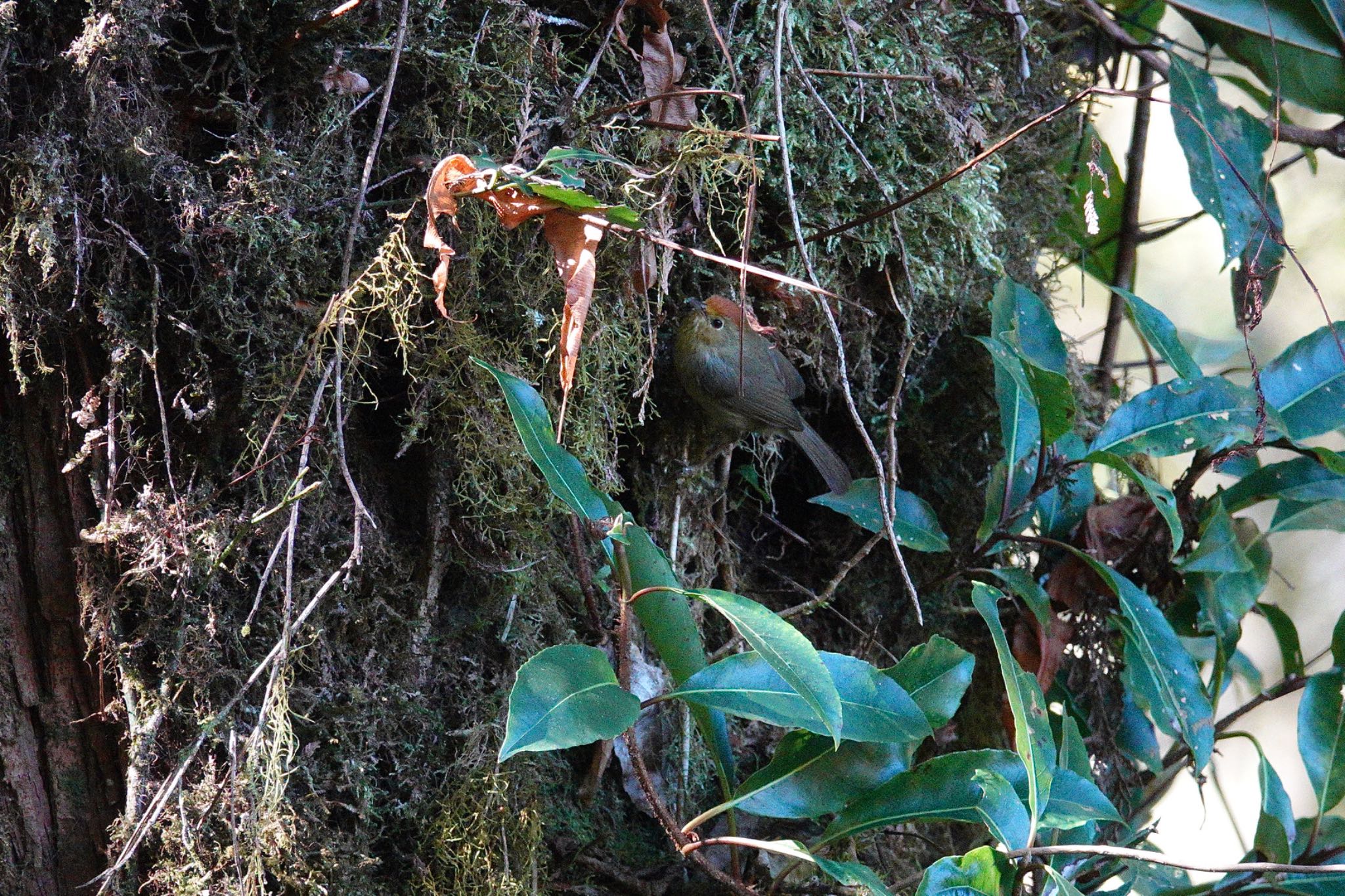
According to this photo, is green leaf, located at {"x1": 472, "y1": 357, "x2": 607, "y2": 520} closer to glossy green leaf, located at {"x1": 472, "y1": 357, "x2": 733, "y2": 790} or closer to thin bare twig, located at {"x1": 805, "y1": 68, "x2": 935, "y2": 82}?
glossy green leaf, located at {"x1": 472, "y1": 357, "x2": 733, "y2": 790}

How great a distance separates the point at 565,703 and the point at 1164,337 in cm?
140

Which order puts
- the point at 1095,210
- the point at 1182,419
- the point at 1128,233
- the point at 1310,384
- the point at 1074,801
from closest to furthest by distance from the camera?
the point at 1074,801, the point at 1182,419, the point at 1310,384, the point at 1095,210, the point at 1128,233

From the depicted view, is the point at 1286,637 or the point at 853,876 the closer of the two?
the point at 853,876

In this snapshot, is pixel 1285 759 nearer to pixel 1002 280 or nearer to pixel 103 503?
pixel 1002 280

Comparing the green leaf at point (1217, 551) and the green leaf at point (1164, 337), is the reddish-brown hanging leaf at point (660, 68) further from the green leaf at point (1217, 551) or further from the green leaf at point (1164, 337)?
the green leaf at point (1217, 551)

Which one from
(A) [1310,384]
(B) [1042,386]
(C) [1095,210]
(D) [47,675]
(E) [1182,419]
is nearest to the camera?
(D) [47,675]

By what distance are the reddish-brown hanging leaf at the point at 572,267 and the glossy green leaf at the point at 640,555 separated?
0.09 m

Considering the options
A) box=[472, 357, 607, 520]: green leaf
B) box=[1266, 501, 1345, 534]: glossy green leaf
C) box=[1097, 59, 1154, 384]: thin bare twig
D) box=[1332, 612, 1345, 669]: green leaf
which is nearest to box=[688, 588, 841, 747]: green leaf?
box=[472, 357, 607, 520]: green leaf

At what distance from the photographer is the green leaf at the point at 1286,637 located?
2.25 m

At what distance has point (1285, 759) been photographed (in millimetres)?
5414

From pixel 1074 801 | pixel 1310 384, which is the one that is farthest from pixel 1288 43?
pixel 1074 801

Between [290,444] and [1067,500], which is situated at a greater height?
[290,444]

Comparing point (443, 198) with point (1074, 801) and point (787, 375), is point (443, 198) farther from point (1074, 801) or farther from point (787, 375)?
point (1074, 801)

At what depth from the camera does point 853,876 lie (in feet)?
4.40
